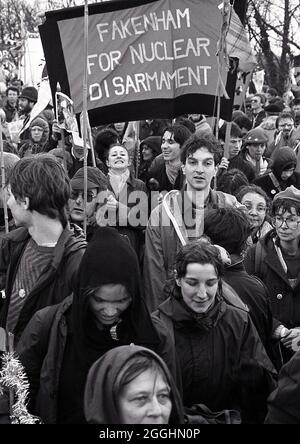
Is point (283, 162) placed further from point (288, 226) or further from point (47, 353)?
point (47, 353)

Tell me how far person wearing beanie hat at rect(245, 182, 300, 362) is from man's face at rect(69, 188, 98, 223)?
1.16 m

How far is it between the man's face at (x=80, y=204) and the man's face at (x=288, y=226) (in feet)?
4.33

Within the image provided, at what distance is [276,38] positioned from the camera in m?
32.1

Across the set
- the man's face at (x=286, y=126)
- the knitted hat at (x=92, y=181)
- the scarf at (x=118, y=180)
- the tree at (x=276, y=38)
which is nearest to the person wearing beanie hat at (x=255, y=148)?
the man's face at (x=286, y=126)

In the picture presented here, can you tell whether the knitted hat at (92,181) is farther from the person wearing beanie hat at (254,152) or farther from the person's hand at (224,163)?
the person wearing beanie hat at (254,152)

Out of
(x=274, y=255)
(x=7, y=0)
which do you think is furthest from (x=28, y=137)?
(x=7, y=0)

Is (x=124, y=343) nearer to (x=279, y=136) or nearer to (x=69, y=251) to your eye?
(x=69, y=251)

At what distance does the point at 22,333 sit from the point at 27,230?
54cm

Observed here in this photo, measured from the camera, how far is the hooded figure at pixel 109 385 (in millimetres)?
2873

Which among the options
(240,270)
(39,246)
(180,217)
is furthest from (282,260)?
(39,246)

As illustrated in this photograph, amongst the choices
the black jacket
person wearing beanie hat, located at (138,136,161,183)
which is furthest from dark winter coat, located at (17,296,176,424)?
person wearing beanie hat, located at (138,136,161,183)

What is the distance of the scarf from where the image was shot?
23.8 ft

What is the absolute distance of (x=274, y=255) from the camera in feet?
17.9
